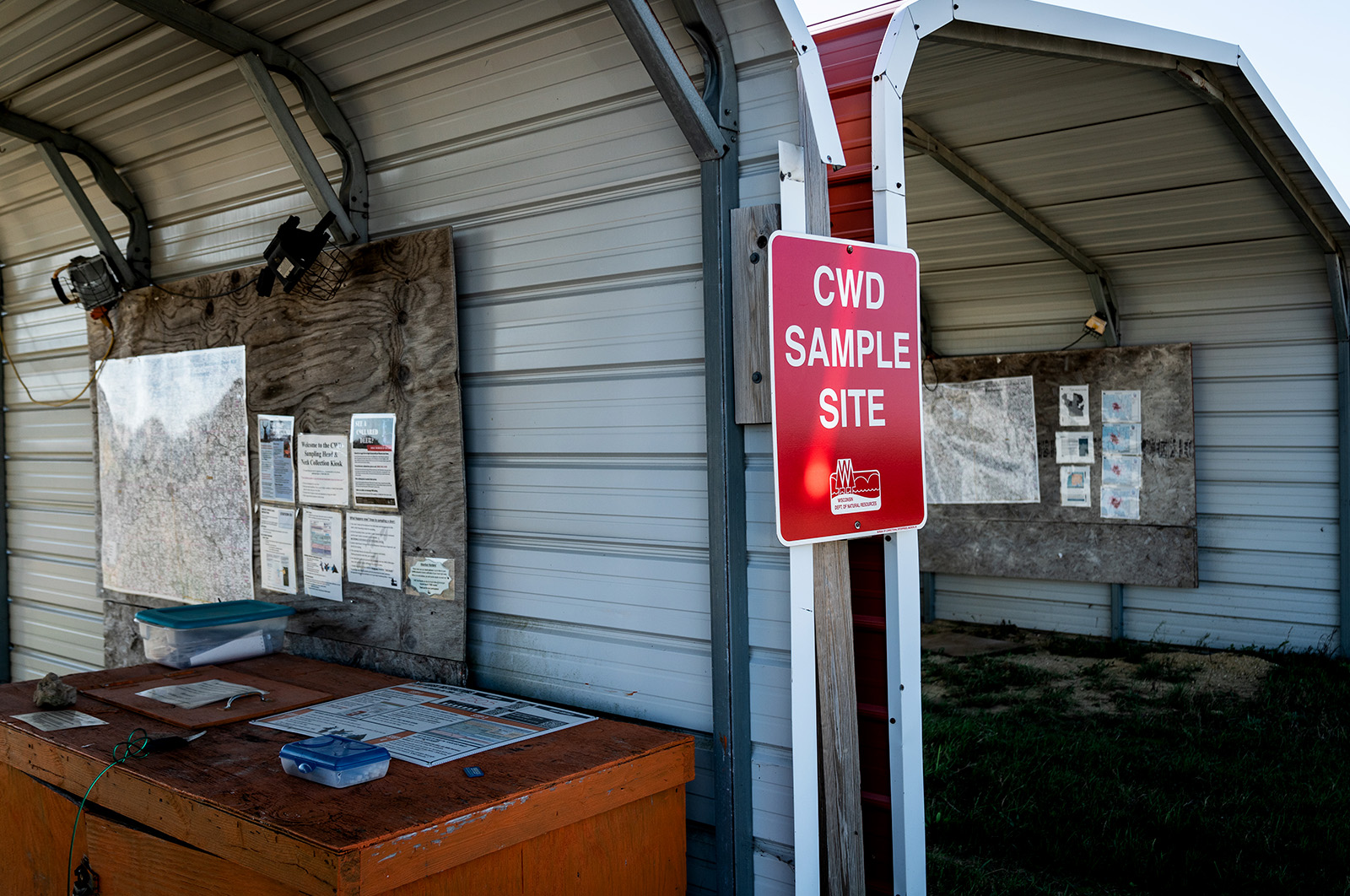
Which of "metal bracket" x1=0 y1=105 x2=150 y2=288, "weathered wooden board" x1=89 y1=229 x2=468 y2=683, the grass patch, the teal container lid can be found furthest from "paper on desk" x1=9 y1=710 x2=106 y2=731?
the grass patch

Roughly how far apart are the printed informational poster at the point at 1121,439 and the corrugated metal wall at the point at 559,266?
5.84 metres

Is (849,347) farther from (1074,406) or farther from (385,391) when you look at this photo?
(1074,406)

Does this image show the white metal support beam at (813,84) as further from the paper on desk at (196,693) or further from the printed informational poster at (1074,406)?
the printed informational poster at (1074,406)

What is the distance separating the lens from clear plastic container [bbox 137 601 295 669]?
3.07m

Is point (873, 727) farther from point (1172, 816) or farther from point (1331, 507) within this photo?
point (1331, 507)

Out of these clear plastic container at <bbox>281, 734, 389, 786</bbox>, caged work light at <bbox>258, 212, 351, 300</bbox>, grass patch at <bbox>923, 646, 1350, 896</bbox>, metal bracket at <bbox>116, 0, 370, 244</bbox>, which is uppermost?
metal bracket at <bbox>116, 0, 370, 244</bbox>

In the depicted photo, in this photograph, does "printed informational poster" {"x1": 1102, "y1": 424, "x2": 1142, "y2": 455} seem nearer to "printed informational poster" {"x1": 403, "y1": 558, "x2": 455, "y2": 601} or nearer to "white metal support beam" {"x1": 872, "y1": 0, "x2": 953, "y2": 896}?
"white metal support beam" {"x1": 872, "y1": 0, "x2": 953, "y2": 896}

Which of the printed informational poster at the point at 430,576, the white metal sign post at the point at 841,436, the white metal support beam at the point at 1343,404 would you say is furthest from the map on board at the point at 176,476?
the white metal support beam at the point at 1343,404

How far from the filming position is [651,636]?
246 cm

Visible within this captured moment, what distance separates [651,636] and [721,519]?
0.41m

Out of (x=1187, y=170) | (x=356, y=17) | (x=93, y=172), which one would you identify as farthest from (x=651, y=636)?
(x=1187, y=170)

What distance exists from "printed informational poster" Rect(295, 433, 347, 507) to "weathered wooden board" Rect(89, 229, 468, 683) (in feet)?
0.17

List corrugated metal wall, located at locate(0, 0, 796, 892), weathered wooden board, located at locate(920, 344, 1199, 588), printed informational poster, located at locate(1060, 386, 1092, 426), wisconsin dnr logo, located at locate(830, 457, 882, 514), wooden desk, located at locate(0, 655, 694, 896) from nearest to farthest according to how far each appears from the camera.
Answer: wooden desk, located at locate(0, 655, 694, 896), wisconsin dnr logo, located at locate(830, 457, 882, 514), corrugated metal wall, located at locate(0, 0, 796, 892), weathered wooden board, located at locate(920, 344, 1199, 588), printed informational poster, located at locate(1060, 386, 1092, 426)

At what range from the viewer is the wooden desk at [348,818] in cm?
170
